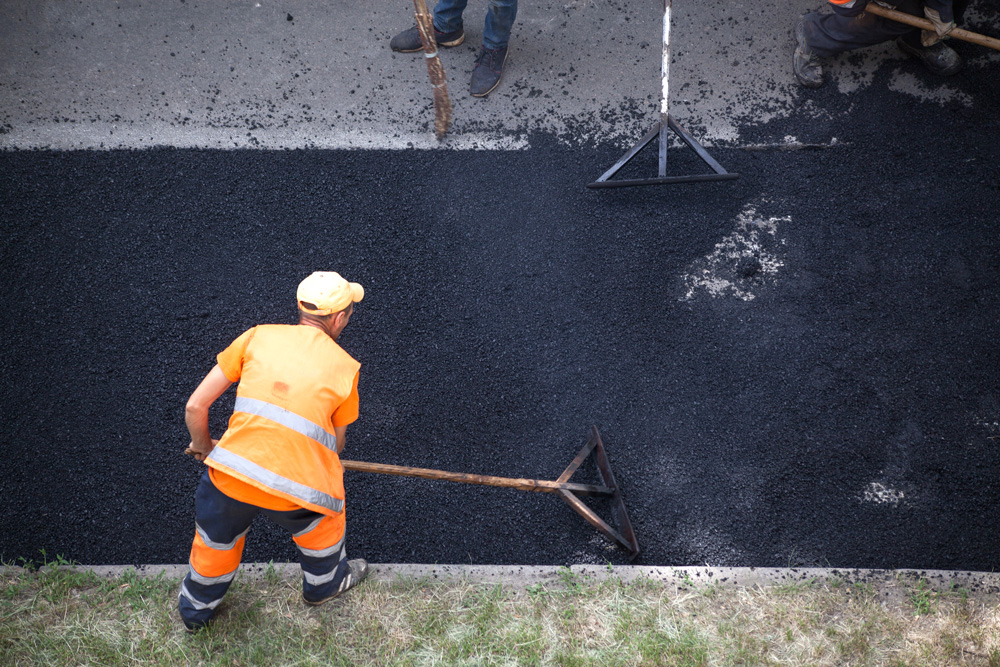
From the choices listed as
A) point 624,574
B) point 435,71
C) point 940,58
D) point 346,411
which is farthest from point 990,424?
point 435,71

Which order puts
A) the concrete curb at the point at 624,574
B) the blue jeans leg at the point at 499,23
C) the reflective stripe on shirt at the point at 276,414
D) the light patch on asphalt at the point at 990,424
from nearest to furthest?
the reflective stripe on shirt at the point at 276,414 → the concrete curb at the point at 624,574 → the light patch on asphalt at the point at 990,424 → the blue jeans leg at the point at 499,23

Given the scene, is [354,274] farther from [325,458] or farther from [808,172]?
[808,172]

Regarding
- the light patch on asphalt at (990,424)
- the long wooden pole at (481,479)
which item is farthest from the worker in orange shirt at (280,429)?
Result: the light patch on asphalt at (990,424)

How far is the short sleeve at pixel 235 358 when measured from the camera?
93.1 inches

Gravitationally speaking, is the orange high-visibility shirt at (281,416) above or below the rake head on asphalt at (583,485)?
above

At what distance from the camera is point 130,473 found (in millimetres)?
3213

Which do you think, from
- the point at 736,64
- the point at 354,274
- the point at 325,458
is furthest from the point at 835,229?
the point at 325,458

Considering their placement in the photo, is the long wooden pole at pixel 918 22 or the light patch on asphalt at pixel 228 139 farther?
the light patch on asphalt at pixel 228 139

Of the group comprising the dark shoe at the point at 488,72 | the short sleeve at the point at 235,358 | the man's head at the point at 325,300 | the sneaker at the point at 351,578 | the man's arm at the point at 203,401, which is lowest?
the sneaker at the point at 351,578

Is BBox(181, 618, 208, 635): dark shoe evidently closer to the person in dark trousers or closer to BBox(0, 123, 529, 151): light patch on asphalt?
BBox(0, 123, 529, 151): light patch on asphalt

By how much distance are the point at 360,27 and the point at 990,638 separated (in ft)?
16.3

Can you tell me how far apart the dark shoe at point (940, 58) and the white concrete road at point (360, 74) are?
0.09m

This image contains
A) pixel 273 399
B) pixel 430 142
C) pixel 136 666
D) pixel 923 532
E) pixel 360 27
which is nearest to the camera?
pixel 273 399

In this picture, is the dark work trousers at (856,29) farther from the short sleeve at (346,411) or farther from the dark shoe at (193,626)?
the dark shoe at (193,626)
